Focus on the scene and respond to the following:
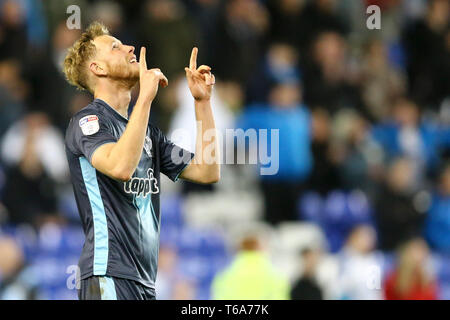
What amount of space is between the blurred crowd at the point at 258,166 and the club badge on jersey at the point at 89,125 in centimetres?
386

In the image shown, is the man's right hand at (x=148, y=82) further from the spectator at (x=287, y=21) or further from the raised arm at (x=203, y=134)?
the spectator at (x=287, y=21)

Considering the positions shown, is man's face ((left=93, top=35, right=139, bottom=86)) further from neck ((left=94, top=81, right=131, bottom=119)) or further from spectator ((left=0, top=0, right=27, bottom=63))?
spectator ((left=0, top=0, right=27, bottom=63))

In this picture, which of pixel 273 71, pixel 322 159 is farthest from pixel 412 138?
pixel 273 71

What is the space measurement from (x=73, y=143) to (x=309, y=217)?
19.8 ft

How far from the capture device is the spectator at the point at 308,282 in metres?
8.65

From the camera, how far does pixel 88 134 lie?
416 cm

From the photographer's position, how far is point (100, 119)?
167 inches

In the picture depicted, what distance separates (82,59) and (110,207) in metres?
0.78

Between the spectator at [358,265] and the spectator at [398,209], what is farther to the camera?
the spectator at [398,209]

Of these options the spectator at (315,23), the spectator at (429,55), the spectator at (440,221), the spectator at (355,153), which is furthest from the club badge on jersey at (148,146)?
the spectator at (429,55)

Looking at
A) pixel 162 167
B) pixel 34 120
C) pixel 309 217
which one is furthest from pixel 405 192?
pixel 162 167

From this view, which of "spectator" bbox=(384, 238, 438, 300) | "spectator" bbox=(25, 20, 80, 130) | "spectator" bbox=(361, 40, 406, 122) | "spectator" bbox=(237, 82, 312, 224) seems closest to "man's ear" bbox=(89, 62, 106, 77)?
"spectator" bbox=(384, 238, 438, 300)

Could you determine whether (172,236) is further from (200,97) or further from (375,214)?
(200,97)

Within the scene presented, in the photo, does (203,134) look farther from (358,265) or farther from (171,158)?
(358,265)
